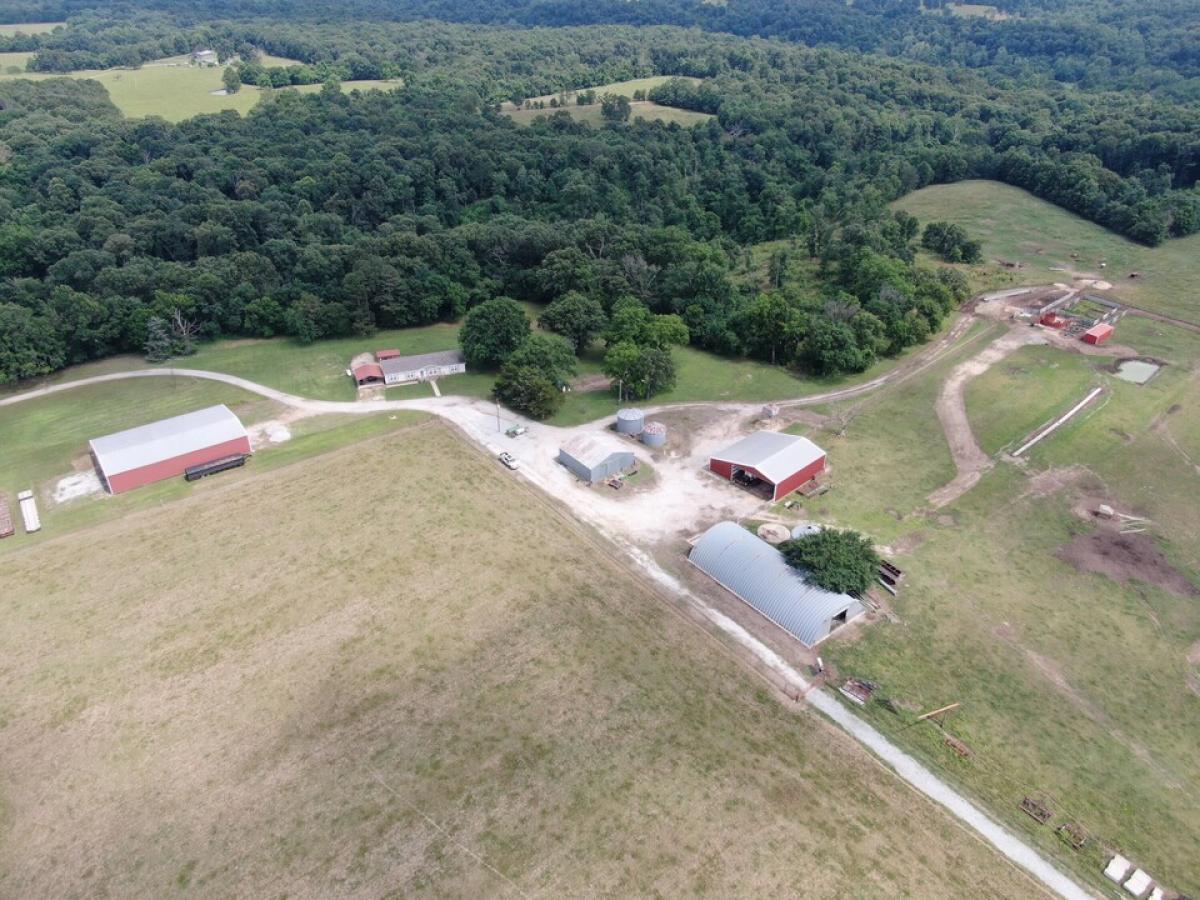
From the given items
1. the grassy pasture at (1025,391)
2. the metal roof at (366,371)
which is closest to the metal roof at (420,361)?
the metal roof at (366,371)

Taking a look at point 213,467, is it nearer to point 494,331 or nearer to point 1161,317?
point 494,331

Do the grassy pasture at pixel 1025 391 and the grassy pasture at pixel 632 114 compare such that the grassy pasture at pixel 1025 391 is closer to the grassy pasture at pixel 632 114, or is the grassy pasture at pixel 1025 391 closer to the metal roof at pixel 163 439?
the metal roof at pixel 163 439

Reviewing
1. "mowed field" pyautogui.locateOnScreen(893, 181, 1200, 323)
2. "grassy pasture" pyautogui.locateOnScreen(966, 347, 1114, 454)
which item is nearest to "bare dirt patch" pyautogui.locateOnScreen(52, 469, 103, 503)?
"grassy pasture" pyautogui.locateOnScreen(966, 347, 1114, 454)

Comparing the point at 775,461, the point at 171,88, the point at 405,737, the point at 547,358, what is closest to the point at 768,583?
the point at 775,461

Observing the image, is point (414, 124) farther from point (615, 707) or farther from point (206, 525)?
point (615, 707)

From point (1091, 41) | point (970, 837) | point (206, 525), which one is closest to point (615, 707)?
point (970, 837)

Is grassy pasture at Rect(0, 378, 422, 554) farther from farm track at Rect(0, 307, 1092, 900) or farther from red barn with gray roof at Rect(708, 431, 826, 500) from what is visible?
red barn with gray roof at Rect(708, 431, 826, 500)
